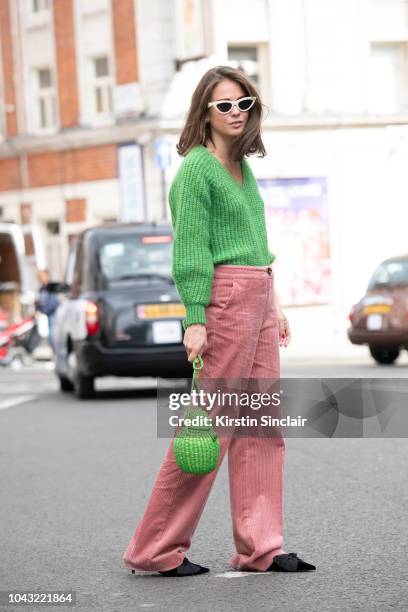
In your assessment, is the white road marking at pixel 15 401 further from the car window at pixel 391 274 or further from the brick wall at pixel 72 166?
the brick wall at pixel 72 166

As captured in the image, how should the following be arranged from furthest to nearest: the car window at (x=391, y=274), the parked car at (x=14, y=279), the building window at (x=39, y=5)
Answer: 1. the building window at (x=39, y=5)
2. the parked car at (x=14, y=279)
3. the car window at (x=391, y=274)

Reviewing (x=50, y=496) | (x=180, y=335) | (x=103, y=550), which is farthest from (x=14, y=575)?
(x=180, y=335)

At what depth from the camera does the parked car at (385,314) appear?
21.0 meters

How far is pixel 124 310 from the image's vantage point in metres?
15.1

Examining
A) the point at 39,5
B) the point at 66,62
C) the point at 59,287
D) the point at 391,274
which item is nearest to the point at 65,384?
the point at 59,287

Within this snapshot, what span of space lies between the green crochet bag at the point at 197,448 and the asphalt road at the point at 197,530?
431 millimetres

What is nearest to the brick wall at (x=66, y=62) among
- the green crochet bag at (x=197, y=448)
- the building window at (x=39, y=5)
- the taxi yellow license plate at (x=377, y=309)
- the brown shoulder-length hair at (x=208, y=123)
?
the building window at (x=39, y=5)

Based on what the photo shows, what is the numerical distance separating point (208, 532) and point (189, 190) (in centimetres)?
195

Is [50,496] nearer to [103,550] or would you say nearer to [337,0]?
[103,550]

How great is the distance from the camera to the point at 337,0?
111 feet

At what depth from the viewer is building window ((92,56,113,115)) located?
35156 mm

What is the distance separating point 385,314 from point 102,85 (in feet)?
51.6

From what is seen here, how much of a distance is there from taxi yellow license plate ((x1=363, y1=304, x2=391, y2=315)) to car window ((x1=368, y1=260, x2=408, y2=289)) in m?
0.40

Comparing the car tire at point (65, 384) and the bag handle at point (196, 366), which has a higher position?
the bag handle at point (196, 366)
